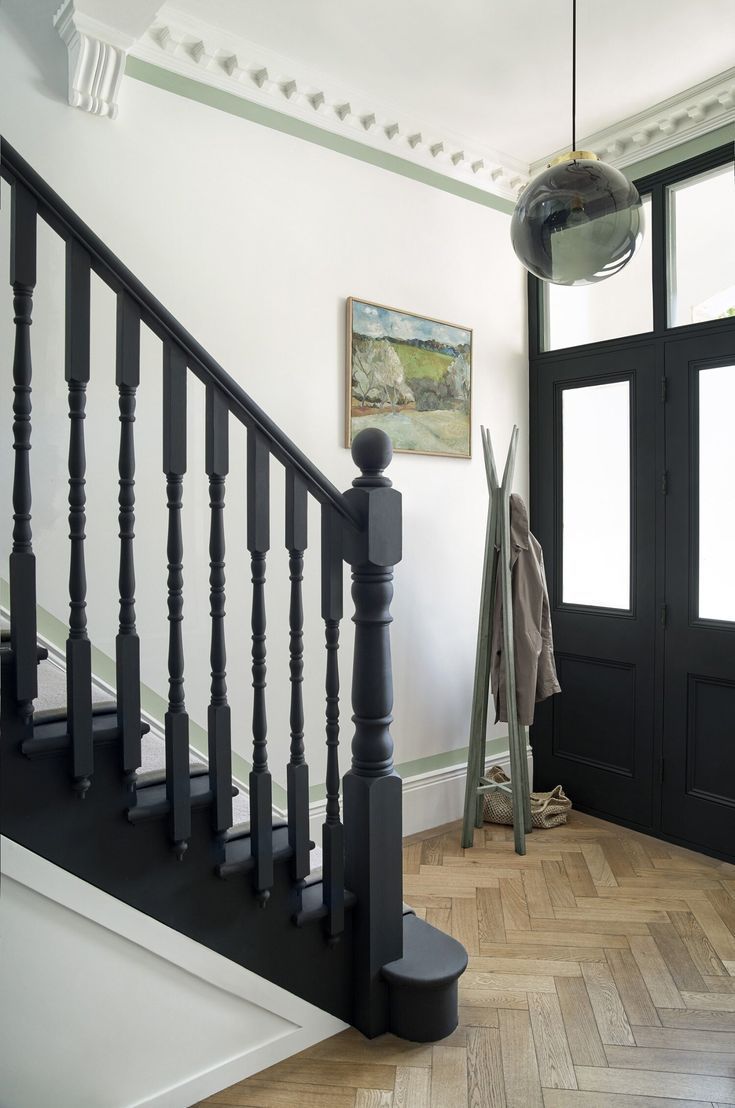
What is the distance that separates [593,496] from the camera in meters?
3.70

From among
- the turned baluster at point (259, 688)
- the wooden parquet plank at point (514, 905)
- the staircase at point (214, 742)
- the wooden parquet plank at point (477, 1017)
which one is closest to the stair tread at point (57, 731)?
the staircase at point (214, 742)

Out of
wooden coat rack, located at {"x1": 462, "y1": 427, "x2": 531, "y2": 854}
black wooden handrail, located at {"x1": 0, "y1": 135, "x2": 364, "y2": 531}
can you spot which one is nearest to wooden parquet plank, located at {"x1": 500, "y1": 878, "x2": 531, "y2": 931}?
wooden coat rack, located at {"x1": 462, "y1": 427, "x2": 531, "y2": 854}

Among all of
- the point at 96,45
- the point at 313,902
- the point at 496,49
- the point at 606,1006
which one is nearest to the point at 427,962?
the point at 313,902

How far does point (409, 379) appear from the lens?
341 centimetres

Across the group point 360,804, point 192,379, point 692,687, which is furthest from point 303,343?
point 692,687

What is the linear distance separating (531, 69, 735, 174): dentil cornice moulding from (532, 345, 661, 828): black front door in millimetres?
875

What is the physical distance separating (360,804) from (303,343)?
1.82 metres

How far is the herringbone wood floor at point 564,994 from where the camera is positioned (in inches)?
74.7

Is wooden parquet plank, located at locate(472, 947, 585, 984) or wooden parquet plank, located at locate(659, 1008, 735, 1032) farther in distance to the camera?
wooden parquet plank, located at locate(472, 947, 585, 984)

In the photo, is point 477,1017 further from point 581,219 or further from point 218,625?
point 581,219

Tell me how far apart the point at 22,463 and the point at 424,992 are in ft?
5.35

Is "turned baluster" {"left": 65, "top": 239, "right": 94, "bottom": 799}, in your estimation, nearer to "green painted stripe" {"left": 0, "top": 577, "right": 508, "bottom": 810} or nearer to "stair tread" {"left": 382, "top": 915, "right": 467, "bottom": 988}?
"green painted stripe" {"left": 0, "top": 577, "right": 508, "bottom": 810}

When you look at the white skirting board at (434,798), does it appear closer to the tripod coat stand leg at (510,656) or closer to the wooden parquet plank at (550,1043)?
the tripod coat stand leg at (510,656)

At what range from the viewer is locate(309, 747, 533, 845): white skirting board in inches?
137
